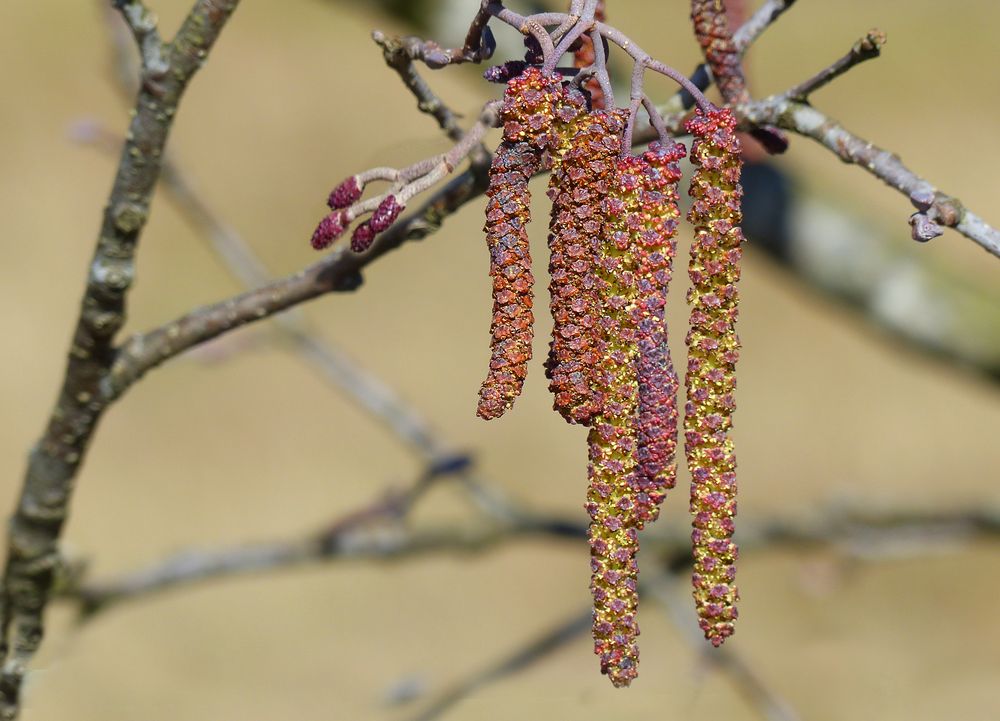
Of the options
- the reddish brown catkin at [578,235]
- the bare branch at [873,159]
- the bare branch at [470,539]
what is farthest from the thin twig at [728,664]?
the reddish brown catkin at [578,235]

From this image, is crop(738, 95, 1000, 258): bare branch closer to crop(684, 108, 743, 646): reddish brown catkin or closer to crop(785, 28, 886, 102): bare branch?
crop(785, 28, 886, 102): bare branch

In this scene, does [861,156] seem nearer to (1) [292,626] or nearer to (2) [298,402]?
(1) [292,626]

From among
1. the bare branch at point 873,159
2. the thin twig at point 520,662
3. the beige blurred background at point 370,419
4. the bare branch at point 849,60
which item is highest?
the bare branch at point 849,60

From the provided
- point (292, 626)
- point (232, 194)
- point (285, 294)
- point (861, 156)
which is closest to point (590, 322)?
point (861, 156)

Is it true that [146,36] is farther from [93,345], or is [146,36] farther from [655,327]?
[655,327]

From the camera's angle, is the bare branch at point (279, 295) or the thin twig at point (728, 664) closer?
the bare branch at point (279, 295)

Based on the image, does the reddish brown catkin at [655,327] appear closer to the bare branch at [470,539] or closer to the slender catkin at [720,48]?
the slender catkin at [720,48]

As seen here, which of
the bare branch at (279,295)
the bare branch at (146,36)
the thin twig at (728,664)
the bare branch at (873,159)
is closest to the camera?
the bare branch at (873,159)
